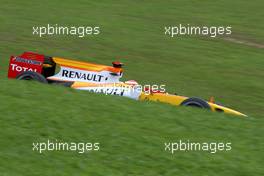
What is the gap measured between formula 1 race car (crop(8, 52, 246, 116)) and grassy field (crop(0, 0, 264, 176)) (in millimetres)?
1115

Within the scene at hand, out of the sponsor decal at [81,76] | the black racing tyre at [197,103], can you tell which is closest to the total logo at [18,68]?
the sponsor decal at [81,76]

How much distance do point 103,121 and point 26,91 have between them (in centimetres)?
169

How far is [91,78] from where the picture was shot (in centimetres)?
1148

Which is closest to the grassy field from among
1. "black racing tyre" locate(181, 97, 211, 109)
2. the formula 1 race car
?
"black racing tyre" locate(181, 97, 211, 109)

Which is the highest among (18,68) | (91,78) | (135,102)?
(18,68)

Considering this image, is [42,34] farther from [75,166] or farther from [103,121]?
[75,166]

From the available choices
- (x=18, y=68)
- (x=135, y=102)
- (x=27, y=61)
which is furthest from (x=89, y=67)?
(x=135, y=102)

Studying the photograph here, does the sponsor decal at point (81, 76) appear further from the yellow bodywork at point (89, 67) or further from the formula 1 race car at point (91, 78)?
the yellow bodywork at point (89, 67)

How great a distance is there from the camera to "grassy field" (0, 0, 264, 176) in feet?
25.4

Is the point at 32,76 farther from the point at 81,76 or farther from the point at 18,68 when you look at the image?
the point at 81,76

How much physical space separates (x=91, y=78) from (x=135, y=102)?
6.18ft

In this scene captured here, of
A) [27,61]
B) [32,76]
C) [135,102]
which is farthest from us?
[27,61]

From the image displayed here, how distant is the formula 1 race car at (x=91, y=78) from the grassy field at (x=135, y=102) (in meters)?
1.12

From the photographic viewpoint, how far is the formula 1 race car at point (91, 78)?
11.0 meters
